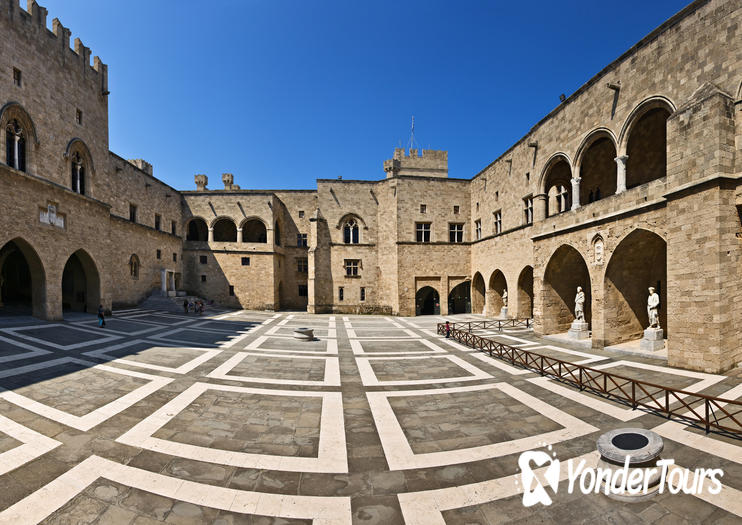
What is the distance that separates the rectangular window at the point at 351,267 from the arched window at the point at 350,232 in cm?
192

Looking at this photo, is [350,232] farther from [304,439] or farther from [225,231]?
[304,439]

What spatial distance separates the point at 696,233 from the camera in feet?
29.5

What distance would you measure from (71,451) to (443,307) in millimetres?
23948

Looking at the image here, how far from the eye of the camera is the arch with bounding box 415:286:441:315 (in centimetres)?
2645

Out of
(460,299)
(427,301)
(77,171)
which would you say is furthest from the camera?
(427,301)

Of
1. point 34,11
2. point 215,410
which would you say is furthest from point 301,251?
point 215,410

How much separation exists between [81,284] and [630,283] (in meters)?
31.7

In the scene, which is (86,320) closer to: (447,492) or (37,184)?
(37,184)

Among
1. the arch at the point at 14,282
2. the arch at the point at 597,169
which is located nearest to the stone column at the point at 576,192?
the arch at the point at 597,169

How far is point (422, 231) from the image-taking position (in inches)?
1041

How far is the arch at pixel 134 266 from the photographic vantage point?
2206 cm

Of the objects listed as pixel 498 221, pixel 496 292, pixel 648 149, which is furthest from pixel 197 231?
pixel 648 149

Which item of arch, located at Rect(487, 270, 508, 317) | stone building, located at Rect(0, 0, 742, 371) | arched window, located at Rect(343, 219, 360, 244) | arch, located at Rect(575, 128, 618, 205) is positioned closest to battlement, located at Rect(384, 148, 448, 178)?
stone building, located at Rect(0, 0, 742, 371)

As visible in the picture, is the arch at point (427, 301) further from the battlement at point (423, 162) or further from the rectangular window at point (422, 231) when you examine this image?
the battlement at point (423, 162)
